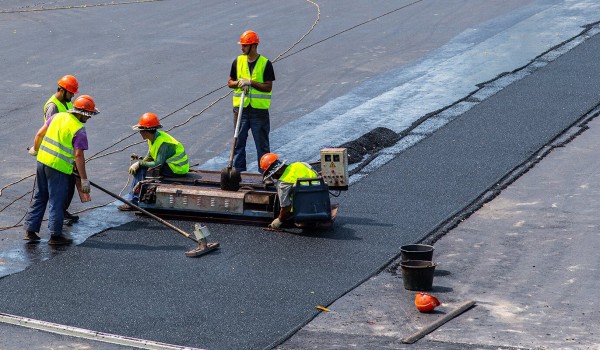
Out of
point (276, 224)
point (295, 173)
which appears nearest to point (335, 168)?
point (295, 173)

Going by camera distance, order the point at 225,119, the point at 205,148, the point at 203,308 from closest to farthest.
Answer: the point at 203,308, the point at 205,148, the point at 225,119

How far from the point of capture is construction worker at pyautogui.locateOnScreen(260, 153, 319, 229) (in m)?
12.1

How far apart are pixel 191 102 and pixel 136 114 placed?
102cm

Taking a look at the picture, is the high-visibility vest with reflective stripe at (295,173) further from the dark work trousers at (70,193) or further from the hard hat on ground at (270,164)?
the dark work trousers at (70,193)

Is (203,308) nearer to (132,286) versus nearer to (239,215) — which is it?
(132,286)

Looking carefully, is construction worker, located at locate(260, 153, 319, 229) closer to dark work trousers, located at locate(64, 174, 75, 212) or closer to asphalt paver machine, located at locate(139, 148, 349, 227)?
asphalt paver machine, located at locate(139, 148, 349, 227)

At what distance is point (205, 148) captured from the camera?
15.5 meters

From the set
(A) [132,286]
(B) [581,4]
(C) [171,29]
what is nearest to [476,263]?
(A) [132,286]

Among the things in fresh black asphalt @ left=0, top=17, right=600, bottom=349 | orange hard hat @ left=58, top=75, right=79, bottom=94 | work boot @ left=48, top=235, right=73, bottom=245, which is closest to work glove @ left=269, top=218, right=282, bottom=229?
fresh black asphalt @ left=0, top=17, right=600, bottom=349

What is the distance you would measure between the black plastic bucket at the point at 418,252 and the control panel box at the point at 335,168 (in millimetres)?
1825

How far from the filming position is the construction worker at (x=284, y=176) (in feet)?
39.7

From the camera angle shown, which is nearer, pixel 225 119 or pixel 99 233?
pixel 99 233

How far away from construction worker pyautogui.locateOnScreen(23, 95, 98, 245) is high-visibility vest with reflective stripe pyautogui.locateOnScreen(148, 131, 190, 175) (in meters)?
1.19

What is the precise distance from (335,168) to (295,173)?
639 mm
